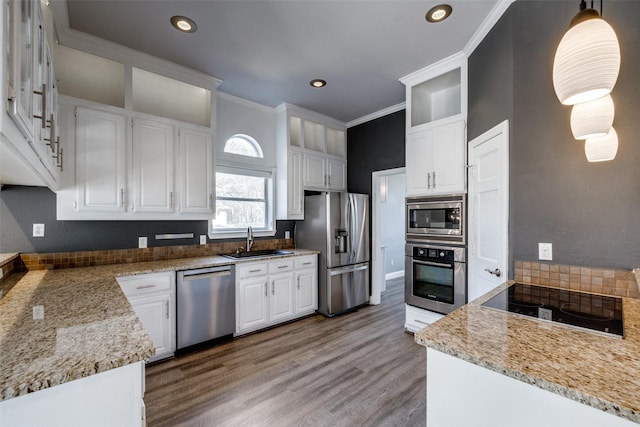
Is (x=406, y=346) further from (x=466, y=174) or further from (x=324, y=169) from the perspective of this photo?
(x=324, y=169)

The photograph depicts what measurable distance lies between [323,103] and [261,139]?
1012mm

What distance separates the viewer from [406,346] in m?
2.91

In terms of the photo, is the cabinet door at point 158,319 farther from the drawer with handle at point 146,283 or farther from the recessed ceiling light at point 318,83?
the recessed ceiling light at point 318,83

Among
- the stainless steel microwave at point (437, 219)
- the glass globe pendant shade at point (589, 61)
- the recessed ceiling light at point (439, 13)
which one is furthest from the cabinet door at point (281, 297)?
the glass globe pendant shade at point (589, 61)

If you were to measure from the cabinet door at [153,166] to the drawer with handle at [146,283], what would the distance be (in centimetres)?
65

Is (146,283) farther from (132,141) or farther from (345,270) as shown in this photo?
(345,270)

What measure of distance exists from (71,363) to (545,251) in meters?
2.44

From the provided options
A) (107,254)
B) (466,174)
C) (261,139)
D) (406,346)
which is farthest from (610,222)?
(107,254)

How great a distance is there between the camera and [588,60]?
0.93 m

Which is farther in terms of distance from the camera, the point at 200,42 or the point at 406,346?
the point at 406,346

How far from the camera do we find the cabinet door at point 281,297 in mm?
3418

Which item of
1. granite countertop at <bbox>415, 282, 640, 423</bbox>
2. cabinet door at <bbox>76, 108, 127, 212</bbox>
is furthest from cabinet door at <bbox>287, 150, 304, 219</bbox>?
granite countertop at <bbox>415, 282, 640, 423</bbox>

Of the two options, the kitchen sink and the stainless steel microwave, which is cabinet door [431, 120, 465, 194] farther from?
the kitchen sink

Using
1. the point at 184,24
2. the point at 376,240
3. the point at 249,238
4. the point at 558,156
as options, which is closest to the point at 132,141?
the point at 184,24
